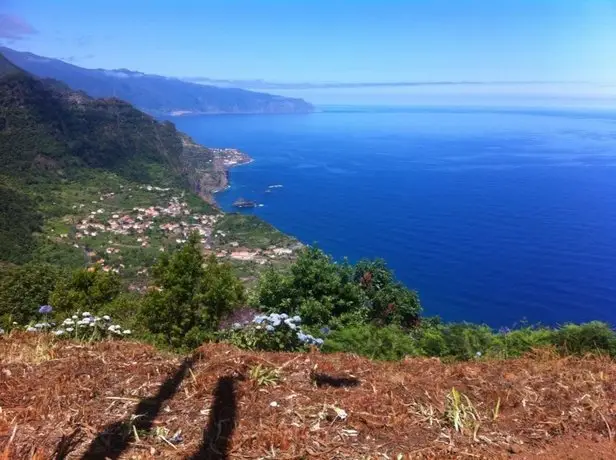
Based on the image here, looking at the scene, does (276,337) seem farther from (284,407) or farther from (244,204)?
(244,204)

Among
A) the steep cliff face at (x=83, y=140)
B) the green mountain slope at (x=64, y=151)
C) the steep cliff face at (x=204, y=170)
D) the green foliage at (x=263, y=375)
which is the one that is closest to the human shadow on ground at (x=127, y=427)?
the green foliage at (x=263, y=375)

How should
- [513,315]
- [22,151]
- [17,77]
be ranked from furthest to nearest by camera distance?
[17,77]
[22,151]
[513,315]

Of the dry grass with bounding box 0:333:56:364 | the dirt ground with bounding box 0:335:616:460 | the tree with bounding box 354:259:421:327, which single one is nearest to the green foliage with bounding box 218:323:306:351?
the dirt ground with bounding box 0:335:616:460

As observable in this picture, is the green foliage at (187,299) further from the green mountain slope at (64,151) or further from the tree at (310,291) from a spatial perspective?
the green mountain slope at (64,151)

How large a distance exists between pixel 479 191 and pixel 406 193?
1300cm

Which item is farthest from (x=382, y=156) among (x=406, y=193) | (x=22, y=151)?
(x=22, y=151)

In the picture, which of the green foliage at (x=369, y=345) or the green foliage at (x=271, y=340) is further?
the green foliage at (x=369, y=345)

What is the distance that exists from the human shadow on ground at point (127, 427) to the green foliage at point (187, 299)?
4.63 metres

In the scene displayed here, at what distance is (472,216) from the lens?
7269cm

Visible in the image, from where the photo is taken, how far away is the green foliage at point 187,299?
27.9 feet

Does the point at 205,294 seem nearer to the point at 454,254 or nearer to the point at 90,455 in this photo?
the point at 90,455

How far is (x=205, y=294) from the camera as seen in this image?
8773 mm

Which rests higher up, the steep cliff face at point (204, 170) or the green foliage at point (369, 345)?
the green foliage at point (369, 345)

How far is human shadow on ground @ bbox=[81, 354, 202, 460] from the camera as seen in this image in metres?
2.71
